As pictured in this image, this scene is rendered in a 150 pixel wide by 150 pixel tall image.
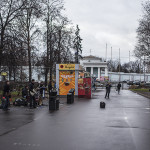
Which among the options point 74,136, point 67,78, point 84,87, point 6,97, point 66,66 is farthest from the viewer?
point 84,87

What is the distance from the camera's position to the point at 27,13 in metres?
26.6

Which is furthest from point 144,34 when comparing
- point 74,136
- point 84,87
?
point 74,136

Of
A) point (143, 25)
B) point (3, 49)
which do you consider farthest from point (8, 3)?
point (143, 25)

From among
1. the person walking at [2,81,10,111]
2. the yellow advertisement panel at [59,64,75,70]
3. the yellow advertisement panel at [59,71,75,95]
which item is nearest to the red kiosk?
the yellow advertisement panel at [59,71,75,95]

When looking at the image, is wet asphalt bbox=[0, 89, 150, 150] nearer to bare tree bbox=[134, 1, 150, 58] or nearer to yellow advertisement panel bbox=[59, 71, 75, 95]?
yellow advertisement panel bbox=[59, 71, 75, 95]

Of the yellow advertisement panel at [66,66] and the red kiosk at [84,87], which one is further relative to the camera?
the yellow advertisement panel at [66,66]

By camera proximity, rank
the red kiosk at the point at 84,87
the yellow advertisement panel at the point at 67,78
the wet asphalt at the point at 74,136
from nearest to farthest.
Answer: the wet asphalt at the point at 74,136, the red kiosk at the point at 84,87, the yellow advertisement panel at the point at 67,78

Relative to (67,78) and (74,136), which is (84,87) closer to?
(67,78)

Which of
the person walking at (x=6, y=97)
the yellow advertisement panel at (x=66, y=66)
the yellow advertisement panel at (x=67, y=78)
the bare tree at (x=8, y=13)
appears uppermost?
the bare tree at (x=8, y=13)

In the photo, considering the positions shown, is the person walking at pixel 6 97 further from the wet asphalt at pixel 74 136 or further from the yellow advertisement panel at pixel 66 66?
the yellow advertisement panel at pixel 66 66

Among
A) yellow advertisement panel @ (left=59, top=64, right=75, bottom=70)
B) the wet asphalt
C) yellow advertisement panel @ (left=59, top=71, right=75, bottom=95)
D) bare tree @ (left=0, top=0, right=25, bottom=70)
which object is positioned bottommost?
the wet asphalt

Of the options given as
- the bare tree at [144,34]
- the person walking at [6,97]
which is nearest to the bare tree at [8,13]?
the person walking at [6,97]

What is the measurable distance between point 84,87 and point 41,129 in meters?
19.4

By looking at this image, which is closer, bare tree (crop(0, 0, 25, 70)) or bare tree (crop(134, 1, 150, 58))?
bare tree (crop(0, 0, 25, 70))
